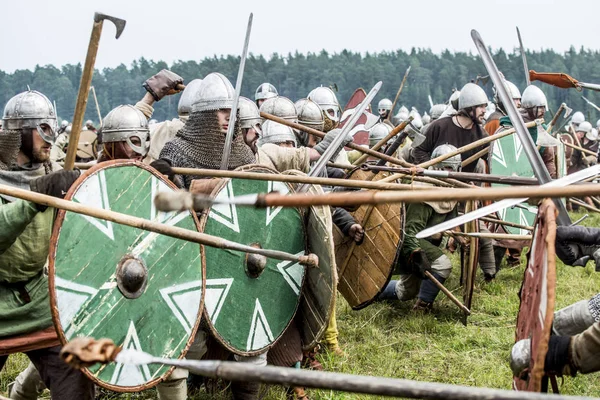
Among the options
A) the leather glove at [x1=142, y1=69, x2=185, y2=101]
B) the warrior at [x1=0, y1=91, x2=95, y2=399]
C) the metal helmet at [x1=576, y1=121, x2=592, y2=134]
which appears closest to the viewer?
the warrior at [x1=0, y1=91, x2=95, y2=399]

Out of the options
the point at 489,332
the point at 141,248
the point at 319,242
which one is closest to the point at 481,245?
the point at 489,332

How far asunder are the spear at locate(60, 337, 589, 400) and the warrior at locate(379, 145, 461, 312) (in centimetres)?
439

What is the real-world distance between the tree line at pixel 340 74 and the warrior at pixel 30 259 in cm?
3082

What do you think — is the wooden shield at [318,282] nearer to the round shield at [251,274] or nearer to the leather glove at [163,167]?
the round shield at [251,274]

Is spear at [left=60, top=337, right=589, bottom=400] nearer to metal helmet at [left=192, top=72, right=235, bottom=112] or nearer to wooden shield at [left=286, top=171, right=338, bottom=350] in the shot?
wooden shield at [left=286, top=171, right=338, bottom=350]

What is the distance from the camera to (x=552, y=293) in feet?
6.93

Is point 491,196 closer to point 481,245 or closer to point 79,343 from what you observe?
point 79,343

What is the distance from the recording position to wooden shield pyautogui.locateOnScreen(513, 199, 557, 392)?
214 centimetres

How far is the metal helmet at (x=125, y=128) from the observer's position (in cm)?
386

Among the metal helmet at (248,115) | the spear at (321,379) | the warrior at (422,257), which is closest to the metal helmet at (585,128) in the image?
the warrior at (422,257)

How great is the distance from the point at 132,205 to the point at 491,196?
175 centimetres

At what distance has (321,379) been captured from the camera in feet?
5.69

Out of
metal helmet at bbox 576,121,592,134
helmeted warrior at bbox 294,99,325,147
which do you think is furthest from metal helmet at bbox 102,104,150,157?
metal helmet at bbox 576,121,592,134

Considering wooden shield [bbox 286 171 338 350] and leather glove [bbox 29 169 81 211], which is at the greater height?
leather glove [bbox 29 169 81 211]
